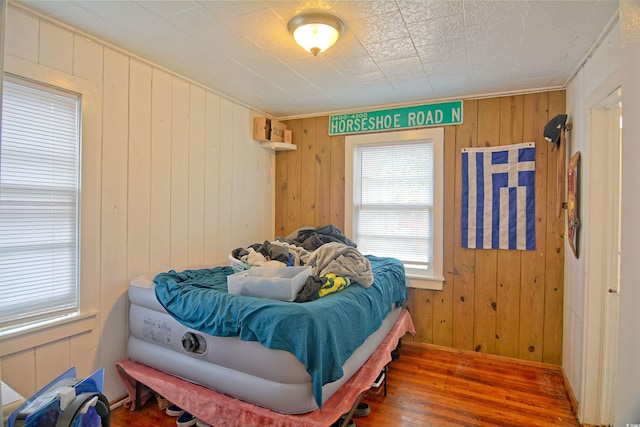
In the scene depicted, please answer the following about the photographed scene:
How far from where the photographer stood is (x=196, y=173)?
294 cm

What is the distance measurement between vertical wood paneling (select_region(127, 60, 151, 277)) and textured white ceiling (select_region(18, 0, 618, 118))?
0.65 feet

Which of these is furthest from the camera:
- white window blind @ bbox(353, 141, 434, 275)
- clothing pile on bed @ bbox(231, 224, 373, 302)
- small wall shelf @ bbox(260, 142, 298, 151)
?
small wall shelf @ bbox(260, 142, 298, 151)

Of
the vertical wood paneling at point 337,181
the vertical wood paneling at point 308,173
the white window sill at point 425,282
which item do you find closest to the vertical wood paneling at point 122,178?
the vertical wood paneling at point 308,173

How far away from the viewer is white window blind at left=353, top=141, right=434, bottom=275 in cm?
342

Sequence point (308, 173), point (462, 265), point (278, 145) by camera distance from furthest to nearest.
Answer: point (308, 173), point (278, 145), point (462, 265)

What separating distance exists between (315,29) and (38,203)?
1848 millimetres

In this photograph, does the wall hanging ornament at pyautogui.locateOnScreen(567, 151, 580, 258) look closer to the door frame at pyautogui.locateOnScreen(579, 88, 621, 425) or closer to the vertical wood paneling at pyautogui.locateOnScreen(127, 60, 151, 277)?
the door frame at pyautogui.locateOnScreen(579, 88, 621, 425)

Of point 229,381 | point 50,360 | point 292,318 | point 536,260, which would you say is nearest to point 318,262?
point 292,318

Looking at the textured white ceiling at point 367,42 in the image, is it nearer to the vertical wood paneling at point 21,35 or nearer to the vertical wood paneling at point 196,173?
the vertical wood paneling at point 21,35

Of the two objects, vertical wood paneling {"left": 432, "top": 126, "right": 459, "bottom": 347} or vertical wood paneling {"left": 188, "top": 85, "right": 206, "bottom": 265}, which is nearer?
vertical wood paneling {"left": 188, "top": 85, "right": 206, "bottom": 265}

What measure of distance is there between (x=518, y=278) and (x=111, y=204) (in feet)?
10.8

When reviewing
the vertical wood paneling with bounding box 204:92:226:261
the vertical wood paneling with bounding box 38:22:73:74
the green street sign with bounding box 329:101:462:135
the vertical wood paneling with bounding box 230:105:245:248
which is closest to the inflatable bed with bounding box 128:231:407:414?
the vertical wood paneling with bounding box 204:92:226:261

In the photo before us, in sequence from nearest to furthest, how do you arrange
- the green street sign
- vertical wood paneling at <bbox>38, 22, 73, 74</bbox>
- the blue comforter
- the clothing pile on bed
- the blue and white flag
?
the blue comforter
vertical wood paneling at <bbox>38, 22, 73, 74</bbox>
the clothing pile on bed
the blue and white flag
the green street sign

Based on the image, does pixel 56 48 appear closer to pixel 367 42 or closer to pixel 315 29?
pixel 315 29
